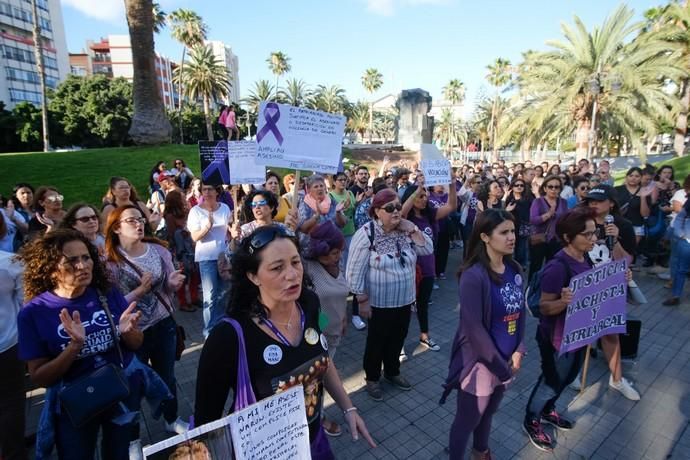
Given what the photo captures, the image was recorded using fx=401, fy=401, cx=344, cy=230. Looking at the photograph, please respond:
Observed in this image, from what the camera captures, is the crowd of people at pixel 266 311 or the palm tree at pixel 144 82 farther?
the palm tree at pixel 144 82

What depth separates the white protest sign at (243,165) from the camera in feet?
18.3

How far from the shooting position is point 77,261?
94.5 inches

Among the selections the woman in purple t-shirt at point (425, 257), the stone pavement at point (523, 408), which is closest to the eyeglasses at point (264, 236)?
the stone pavement at point (523, 408)

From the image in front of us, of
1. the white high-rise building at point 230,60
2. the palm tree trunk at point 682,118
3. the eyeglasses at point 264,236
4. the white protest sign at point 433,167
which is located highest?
the white high-rise building at point 230,60

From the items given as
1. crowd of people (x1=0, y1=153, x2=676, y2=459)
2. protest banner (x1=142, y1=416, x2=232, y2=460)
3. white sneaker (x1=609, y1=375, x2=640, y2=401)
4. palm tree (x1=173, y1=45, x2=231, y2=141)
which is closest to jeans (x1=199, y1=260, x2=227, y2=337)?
crowd of people (x1=0, y1=153, x2=676, y2=459)

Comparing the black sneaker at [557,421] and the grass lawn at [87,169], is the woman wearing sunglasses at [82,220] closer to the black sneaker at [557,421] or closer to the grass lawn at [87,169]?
the black sneaker at [557,421]

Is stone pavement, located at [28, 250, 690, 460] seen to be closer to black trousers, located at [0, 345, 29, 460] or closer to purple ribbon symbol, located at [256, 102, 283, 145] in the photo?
black trousers, located at [0, 345, 29, 460]

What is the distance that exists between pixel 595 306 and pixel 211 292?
13.2 feet

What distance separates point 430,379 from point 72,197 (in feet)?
43.1

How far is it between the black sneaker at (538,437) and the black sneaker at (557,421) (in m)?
0.23

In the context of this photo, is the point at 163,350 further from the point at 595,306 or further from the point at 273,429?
the point at 595,306

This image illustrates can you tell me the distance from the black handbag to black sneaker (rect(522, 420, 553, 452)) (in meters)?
3.09

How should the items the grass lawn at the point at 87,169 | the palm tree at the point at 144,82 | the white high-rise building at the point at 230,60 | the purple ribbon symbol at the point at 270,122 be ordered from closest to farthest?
1. the purple ribbon symbol at the point at 270,122
2. the grass lawn at the point at 87,169
3. the palm tree at the point at 144,82
4. the white high-rise building at the point at 230,60

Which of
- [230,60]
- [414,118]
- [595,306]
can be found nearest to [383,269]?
[595,306]
